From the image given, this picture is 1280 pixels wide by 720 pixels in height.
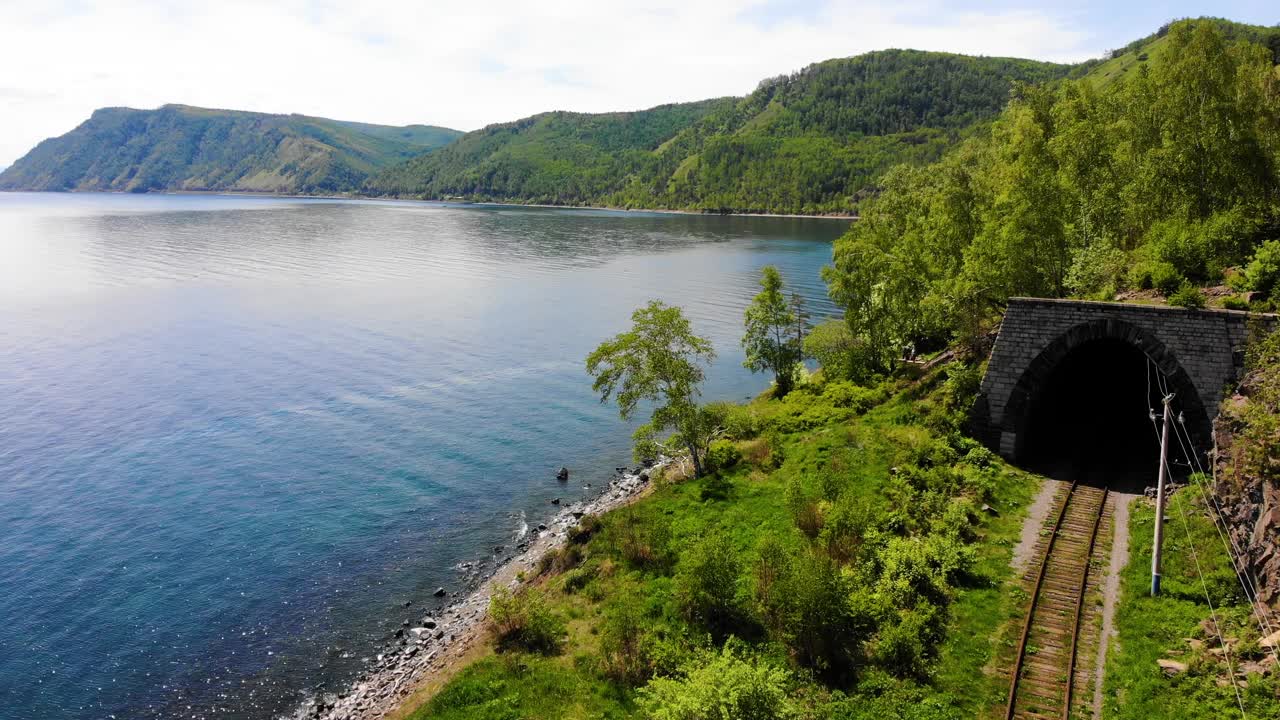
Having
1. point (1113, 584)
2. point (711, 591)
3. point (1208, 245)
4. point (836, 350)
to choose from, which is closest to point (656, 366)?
point (711, 591)

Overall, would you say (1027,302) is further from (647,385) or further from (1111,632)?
(647,385)

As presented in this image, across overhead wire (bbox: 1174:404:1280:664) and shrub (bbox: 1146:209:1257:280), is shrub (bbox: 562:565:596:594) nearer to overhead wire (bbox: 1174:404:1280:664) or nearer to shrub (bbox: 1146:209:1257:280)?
overhead wire (bbox: 1174:404:1280:664)

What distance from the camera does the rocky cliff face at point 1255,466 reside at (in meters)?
25.9

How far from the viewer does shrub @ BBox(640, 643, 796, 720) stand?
2220 centimetres

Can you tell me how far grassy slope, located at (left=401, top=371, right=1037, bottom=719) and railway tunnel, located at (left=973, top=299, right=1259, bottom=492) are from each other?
12.5 feet

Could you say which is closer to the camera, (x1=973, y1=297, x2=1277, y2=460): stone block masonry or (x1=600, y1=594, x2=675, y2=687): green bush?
(x1=600, y1=594, x2=675, y2=687): green bush

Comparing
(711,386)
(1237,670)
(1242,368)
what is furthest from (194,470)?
(1242,368)

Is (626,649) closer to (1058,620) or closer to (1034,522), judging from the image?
(1058,620)

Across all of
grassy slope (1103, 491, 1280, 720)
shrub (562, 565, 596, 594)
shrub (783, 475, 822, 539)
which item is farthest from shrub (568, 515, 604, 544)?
grassy slope (1103, 491, 1280, 720)

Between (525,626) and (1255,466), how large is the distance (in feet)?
102

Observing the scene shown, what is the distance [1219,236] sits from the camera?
134ft

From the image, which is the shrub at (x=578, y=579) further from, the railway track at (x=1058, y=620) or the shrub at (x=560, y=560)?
the railway track at (x=1058, y=620)

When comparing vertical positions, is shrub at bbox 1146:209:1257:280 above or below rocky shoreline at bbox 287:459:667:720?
above

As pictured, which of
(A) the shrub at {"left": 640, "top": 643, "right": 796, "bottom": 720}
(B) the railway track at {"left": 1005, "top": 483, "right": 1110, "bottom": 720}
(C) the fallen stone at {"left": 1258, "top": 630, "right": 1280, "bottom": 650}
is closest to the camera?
(A) the shrub at {"left": 640, "top": 643, "right": 796, "bottom": 720}
